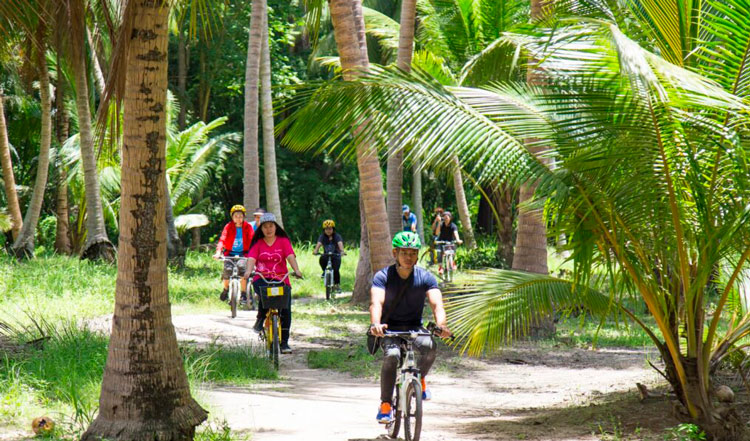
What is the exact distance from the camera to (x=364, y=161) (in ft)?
38.5

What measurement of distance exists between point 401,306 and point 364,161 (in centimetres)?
530

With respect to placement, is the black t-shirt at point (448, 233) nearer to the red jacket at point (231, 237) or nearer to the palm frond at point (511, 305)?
the red jacket at point (231, 237)

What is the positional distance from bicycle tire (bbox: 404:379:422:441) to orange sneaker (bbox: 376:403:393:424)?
0.30 meters

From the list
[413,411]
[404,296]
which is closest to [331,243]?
[404,296]

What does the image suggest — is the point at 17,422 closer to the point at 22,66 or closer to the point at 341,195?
the point at 22,66

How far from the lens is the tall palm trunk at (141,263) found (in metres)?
5.74

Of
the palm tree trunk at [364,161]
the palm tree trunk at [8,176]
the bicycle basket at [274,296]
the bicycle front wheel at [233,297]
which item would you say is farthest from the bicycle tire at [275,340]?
the palm tree trunk at [8,176]

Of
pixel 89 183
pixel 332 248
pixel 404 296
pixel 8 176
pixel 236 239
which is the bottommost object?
pixel 404 296

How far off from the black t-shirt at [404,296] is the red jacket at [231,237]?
307 inches

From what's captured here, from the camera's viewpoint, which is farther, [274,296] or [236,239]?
[236,239]

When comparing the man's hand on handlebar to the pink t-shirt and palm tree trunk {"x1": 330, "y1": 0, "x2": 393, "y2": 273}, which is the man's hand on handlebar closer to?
the pink t-shirt

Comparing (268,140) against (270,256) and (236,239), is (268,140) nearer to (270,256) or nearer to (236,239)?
(236,239)

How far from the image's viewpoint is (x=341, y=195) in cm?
3553

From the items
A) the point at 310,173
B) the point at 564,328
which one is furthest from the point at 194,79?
the point at 564,328
